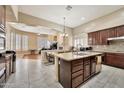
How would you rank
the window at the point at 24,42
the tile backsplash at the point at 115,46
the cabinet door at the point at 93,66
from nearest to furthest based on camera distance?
the cabinet door at the point at 93,66, the tile backsplash at the point at 115,46, the window at the point at 24,42

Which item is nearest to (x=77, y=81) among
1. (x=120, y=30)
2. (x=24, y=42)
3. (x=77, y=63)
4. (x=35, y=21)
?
(x=77, y=63)

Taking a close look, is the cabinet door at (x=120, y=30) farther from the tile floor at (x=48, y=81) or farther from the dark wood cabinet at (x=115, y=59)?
the tile floor at (x=48, y=81)

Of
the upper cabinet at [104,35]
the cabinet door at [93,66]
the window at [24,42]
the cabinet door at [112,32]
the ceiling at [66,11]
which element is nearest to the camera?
the cabinet door at [93,66]

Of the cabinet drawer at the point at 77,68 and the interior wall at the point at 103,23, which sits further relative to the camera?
the interior wall at the point at 103,23

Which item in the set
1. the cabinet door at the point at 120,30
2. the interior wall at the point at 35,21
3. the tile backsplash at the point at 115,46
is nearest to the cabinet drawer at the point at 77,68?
the cabinet door at the point at 120,30

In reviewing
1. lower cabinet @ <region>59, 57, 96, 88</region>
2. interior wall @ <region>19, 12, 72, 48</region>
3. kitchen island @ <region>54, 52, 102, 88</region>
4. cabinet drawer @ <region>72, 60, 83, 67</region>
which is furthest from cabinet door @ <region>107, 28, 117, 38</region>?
interior wall @ <region>19, 12, 72, 48</region>

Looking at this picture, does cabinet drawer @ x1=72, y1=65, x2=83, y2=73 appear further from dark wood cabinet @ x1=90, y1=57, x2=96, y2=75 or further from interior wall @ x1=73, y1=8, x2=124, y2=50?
interior wall @ x1=73, y1=8, x2=124, y2=50

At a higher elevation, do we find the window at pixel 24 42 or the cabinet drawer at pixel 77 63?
the window at pixel 24 42

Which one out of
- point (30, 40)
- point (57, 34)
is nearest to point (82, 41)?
point (57, 34)

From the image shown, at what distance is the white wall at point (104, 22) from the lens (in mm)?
4271

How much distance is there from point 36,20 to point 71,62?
412cm

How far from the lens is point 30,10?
14.3ft
